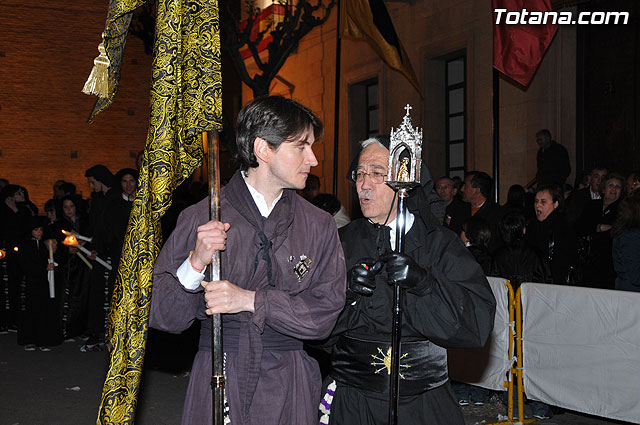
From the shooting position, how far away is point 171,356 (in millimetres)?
9234

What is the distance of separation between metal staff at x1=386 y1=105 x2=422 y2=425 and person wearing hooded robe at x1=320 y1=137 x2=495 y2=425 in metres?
0.12

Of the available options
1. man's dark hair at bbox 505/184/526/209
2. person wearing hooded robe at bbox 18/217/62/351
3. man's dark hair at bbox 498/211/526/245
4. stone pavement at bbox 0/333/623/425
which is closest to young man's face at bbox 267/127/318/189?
stone pavement at bbox 0/333/623/425

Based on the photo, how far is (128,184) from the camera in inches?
363

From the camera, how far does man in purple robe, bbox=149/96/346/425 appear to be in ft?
9.68

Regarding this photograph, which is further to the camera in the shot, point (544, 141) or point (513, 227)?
point (544, 141)

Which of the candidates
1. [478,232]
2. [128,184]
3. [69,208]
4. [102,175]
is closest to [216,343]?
[478,232]

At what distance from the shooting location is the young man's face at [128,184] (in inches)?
363

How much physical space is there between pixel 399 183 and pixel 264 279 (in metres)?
0.71

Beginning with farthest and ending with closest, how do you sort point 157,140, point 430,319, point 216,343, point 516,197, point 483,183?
1. point 516,197
2. point 483,183
3. point 430,319
4. point 157,140
5. point 216,343

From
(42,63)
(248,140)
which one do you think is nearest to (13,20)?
(42,63)

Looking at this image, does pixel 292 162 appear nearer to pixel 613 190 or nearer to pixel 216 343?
pixel 216 343

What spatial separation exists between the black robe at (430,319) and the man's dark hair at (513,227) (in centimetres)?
352

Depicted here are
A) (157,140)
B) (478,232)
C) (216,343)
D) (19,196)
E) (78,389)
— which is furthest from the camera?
(19,196)

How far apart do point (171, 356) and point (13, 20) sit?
772 inches
